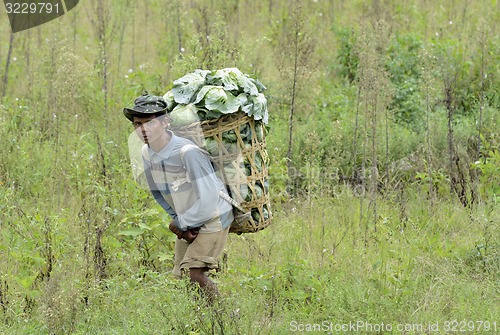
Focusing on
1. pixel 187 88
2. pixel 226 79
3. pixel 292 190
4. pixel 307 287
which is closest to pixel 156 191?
A: pixel 187 88

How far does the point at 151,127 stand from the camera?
4914mm

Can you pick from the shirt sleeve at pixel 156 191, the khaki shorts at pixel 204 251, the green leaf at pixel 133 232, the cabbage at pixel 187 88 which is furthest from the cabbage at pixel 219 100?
the green leaf at pixel 133 232

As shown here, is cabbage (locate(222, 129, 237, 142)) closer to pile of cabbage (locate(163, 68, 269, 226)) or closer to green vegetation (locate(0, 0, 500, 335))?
pile of cabbage (locate(163, 68, 269, 226))

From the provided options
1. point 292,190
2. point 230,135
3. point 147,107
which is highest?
point 147,107

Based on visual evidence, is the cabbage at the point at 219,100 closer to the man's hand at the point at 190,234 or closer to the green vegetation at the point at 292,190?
the man's hand at the point at 190,234

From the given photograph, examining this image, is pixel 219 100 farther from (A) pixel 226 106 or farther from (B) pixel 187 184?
(B) pixel 187 184

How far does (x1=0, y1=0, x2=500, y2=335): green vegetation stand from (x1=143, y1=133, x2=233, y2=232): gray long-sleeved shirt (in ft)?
1.64

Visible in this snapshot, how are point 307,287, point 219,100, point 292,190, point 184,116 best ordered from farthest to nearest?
point 292,190
point 307,287
point 184,116
point 219,100

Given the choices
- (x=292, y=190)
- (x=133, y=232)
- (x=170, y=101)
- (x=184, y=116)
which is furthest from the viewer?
(x=292, y=190)

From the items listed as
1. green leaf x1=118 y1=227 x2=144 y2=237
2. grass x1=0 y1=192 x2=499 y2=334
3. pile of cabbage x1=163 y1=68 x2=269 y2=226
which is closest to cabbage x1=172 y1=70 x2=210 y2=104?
pile of cabbage x1=163 y1=68 x2=269 y2=226

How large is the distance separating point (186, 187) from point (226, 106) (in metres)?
0.58

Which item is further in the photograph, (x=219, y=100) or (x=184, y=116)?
(x=184, y=116)

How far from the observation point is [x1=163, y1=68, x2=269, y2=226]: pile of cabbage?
4.93 meters

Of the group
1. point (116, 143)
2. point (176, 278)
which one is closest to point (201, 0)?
point (116, 143)
